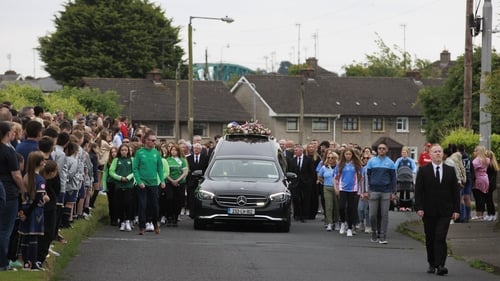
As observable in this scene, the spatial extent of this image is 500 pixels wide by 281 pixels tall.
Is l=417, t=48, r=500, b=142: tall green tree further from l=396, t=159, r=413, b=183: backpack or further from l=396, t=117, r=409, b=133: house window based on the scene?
l=396, t=159, r=413, b=183: backpack

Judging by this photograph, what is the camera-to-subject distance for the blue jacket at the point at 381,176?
23000 mm

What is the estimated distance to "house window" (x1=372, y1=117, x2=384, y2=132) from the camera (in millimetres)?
96750

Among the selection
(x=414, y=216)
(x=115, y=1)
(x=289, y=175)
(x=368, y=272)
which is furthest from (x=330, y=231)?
(x=115, y=1)

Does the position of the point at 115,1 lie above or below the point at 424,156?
above

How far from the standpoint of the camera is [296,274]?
16.9m

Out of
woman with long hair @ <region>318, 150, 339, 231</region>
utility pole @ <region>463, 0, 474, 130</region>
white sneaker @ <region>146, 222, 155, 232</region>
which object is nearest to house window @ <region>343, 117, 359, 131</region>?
utility pole @ <region>463, 0, 474, 130</region>

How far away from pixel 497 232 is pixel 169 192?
23.6 ft

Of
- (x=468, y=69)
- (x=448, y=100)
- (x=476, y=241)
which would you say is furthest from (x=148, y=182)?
(x=448, y=100)

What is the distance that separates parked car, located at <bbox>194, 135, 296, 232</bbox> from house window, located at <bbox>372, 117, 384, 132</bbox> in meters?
70.1

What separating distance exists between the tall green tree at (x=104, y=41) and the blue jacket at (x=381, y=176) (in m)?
68.1

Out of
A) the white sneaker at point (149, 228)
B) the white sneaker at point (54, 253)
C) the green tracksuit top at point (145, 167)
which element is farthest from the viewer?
the white sneaker at point (149, 228)

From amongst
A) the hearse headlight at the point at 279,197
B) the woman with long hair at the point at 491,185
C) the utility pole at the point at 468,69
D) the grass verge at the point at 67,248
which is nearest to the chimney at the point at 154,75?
the utility pole at the point at 468,69

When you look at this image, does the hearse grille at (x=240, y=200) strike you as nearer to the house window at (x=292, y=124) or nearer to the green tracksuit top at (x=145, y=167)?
the green tracksuit top at (x=145, y=167)

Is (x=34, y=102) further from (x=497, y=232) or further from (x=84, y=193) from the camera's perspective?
(x=497, y=232)
